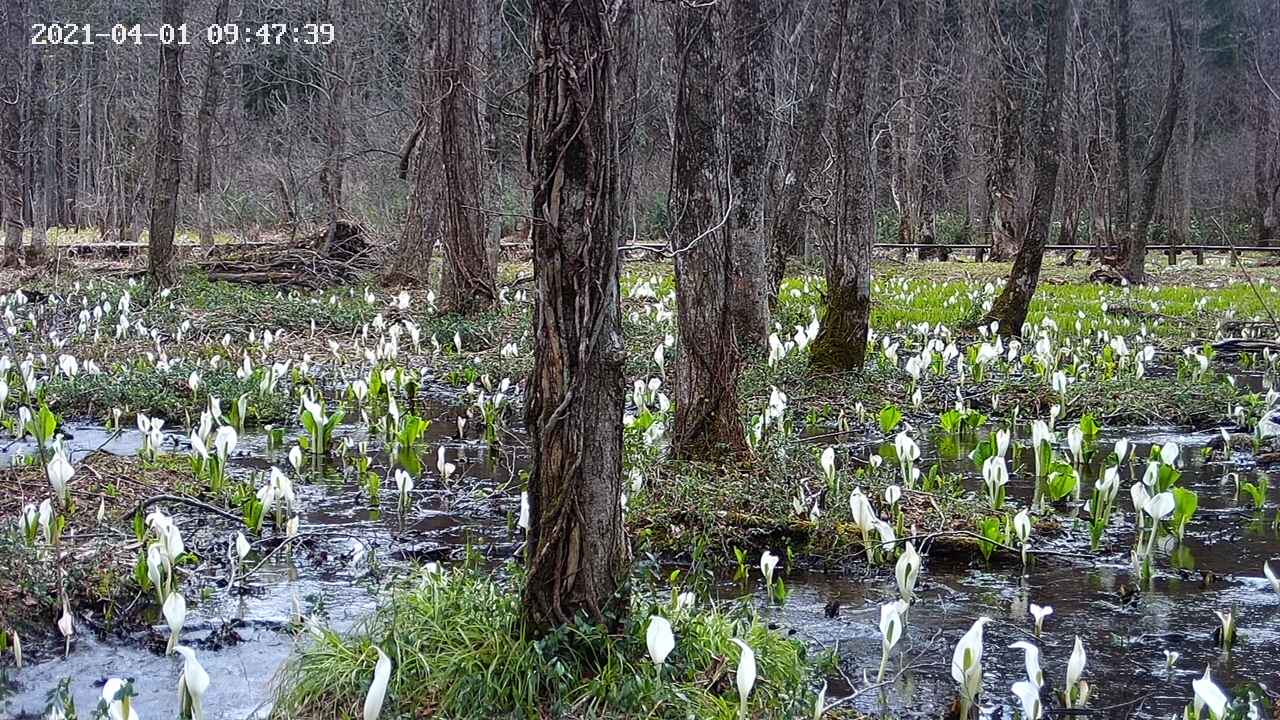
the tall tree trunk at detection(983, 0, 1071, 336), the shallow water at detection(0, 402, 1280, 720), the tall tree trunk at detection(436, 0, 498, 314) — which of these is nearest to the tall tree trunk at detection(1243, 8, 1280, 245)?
the tall tree trunk at detection(983, 0, 1071, 336)

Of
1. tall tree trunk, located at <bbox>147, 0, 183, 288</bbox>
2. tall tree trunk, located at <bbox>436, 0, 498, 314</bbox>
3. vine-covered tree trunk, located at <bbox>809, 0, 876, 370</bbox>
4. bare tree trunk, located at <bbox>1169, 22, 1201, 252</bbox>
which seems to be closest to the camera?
vine-covered tree trunk, located at <bbox>809, 0, 876, 370</bbox>

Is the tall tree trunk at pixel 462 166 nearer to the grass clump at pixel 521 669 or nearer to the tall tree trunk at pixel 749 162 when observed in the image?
the tall tree trunk at pixel 749 162

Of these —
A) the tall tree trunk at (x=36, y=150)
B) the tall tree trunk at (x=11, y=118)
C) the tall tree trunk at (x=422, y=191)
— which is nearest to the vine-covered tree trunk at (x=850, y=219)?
the tall tree trunk at (x=422, y=191)

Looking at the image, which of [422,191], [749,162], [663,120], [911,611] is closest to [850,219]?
[749,162]

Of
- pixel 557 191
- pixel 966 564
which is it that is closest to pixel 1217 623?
pixel 966 564

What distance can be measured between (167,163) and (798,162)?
8.43m

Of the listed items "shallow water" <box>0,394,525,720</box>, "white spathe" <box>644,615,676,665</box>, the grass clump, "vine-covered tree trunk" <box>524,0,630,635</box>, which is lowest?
"shallow water" <box>0,394,525,720</box>

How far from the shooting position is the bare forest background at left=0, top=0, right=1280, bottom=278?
42.7 feet

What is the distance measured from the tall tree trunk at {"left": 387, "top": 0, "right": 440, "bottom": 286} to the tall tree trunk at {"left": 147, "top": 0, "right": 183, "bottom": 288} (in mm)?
2839

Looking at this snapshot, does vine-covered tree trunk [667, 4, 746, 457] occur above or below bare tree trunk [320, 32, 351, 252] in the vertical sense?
below

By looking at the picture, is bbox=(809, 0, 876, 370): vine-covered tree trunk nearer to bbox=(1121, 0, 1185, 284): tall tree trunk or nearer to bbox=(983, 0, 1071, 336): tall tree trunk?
bbox=(983, 0, 1071, 336): tall tree trunk

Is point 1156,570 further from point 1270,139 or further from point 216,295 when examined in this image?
point 1270,139

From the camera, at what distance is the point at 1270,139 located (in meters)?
34.4

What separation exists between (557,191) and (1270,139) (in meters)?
36.5
